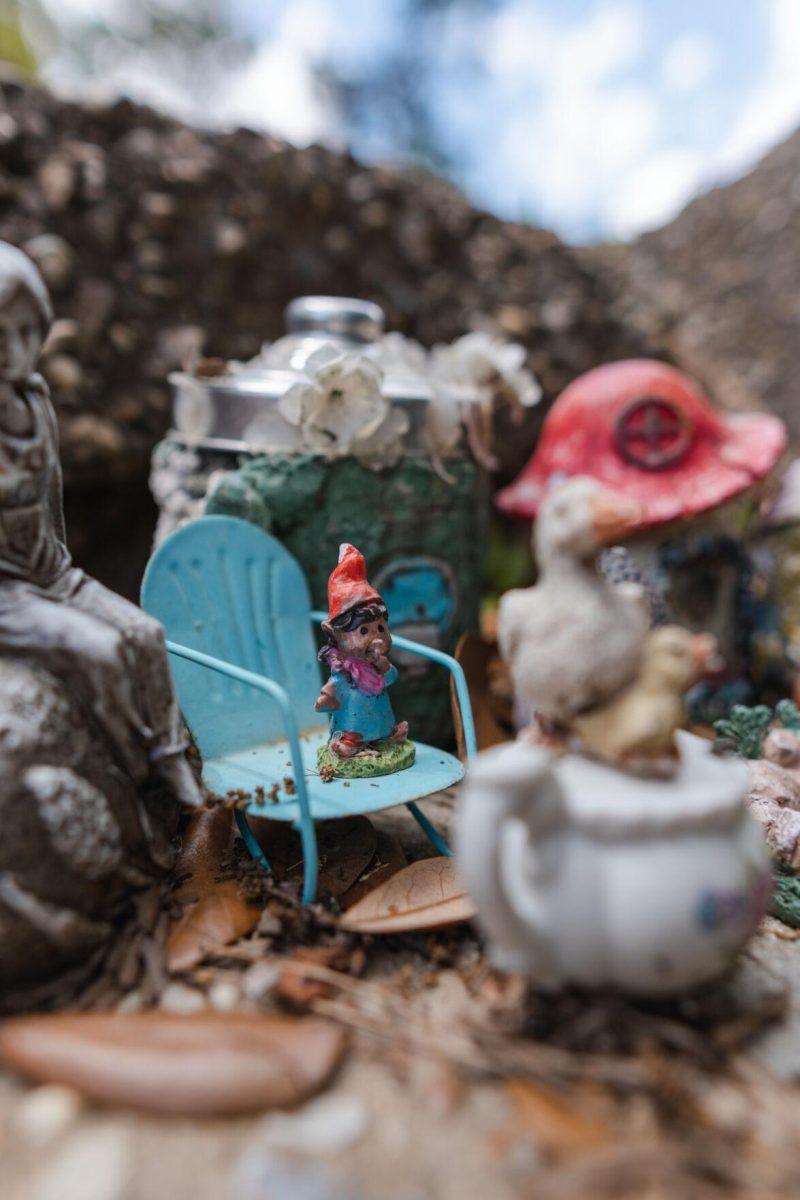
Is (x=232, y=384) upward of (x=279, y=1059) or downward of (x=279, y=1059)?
upward

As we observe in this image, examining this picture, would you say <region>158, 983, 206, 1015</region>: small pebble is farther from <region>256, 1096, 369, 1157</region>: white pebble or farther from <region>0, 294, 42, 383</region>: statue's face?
<region>0, 294, 42, 383</region>: statue's face

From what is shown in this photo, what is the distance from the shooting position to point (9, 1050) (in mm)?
→ 1331

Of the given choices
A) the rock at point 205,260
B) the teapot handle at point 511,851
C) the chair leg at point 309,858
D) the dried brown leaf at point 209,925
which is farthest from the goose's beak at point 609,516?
the rock at point 205,260

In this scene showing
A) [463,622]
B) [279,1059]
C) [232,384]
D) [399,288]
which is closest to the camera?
[279,1059]

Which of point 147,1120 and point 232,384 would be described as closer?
point 147,1120

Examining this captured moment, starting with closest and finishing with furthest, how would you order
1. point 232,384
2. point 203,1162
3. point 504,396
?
point 203,1162
point 232,384
point 504,396

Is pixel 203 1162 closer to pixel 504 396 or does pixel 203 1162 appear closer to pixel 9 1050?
pixel 9 1050

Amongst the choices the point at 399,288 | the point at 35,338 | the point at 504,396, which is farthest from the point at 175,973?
the point at 399,288

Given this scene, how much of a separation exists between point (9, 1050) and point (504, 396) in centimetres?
245

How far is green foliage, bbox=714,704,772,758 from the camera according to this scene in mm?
2369

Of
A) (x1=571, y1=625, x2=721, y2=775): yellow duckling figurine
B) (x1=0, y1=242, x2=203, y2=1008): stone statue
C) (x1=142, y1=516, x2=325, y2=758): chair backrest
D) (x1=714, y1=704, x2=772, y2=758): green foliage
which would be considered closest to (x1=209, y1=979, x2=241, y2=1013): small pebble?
(x1=0, y1=242, x2=203, y2=1008): stone statue

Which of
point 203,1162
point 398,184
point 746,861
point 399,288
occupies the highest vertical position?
point 398,184

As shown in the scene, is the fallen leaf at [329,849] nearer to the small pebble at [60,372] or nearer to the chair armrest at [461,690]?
the chair armrest at [461,690]

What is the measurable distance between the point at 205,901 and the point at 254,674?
460 mm
